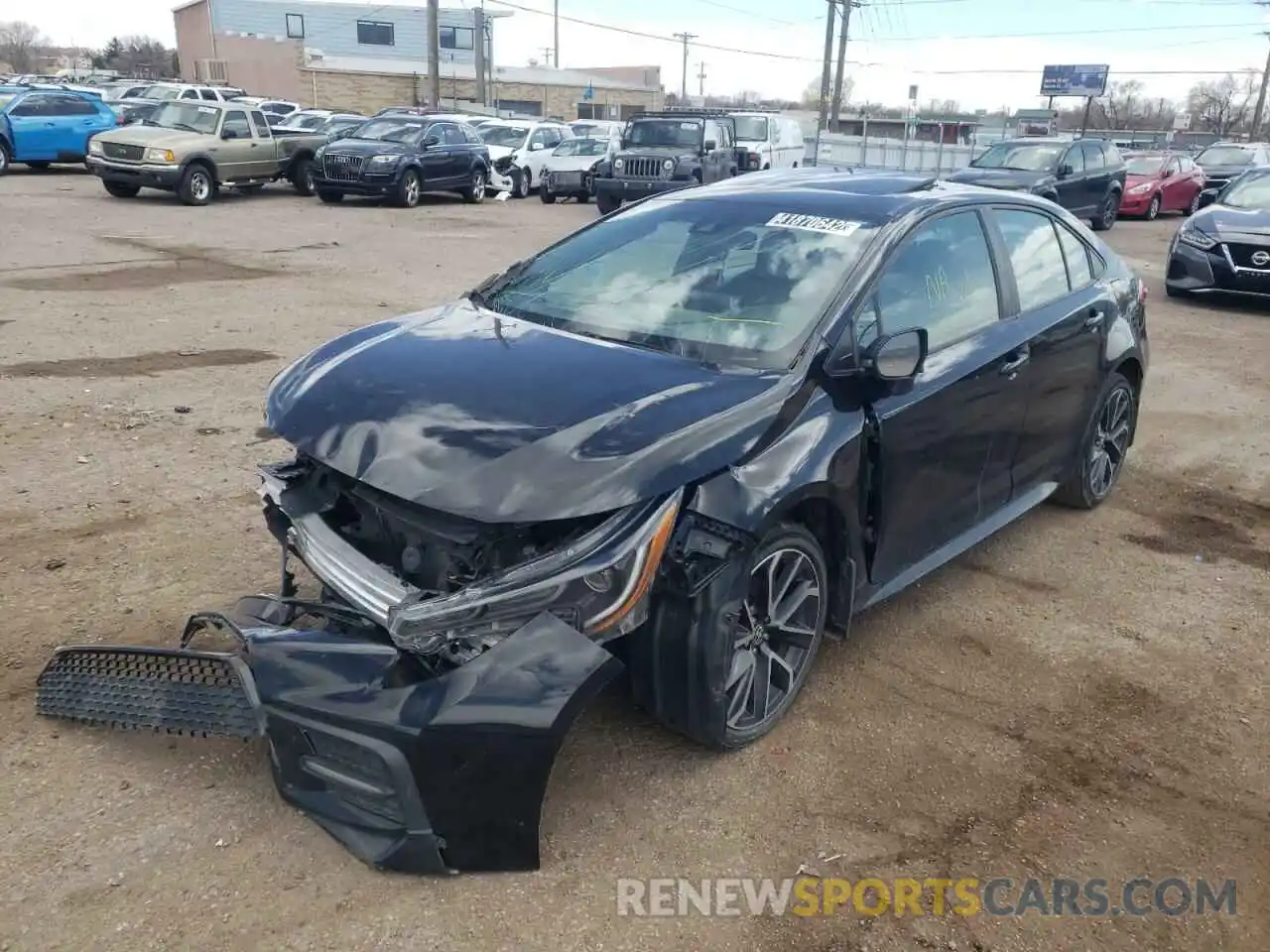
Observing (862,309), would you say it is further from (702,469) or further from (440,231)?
(440,231)

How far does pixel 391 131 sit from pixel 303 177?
2.02 m

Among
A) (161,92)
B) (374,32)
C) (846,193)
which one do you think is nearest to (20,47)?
(374,32)

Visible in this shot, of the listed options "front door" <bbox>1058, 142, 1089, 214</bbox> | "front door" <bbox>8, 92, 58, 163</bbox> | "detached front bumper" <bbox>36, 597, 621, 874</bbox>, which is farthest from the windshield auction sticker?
"front door" <bbox>8, 92, 58, 163</bbox>

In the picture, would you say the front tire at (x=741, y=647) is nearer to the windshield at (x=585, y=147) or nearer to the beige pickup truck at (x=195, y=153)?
the beige pickup truck at (x=195, y=153)

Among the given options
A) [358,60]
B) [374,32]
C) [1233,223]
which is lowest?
[1233,223]

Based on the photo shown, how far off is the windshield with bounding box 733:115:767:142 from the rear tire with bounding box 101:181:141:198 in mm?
12164

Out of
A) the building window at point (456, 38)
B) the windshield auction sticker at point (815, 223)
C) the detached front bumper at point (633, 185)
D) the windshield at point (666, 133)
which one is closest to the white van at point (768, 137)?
the windshield at point (666, 133)

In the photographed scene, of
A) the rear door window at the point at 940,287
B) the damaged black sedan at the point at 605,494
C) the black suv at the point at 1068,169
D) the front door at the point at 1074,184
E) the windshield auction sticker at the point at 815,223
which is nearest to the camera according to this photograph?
the damaged black sedan at the point at 605,494

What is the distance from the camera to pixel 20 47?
345 feet

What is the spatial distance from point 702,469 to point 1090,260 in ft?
11.0

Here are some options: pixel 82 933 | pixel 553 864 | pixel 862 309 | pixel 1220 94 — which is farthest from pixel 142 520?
pixel 1220 94

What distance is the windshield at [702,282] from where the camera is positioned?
3.70 metres

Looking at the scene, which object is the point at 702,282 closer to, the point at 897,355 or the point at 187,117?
the point at 897,355

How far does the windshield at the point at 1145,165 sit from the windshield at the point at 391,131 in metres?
15.4
